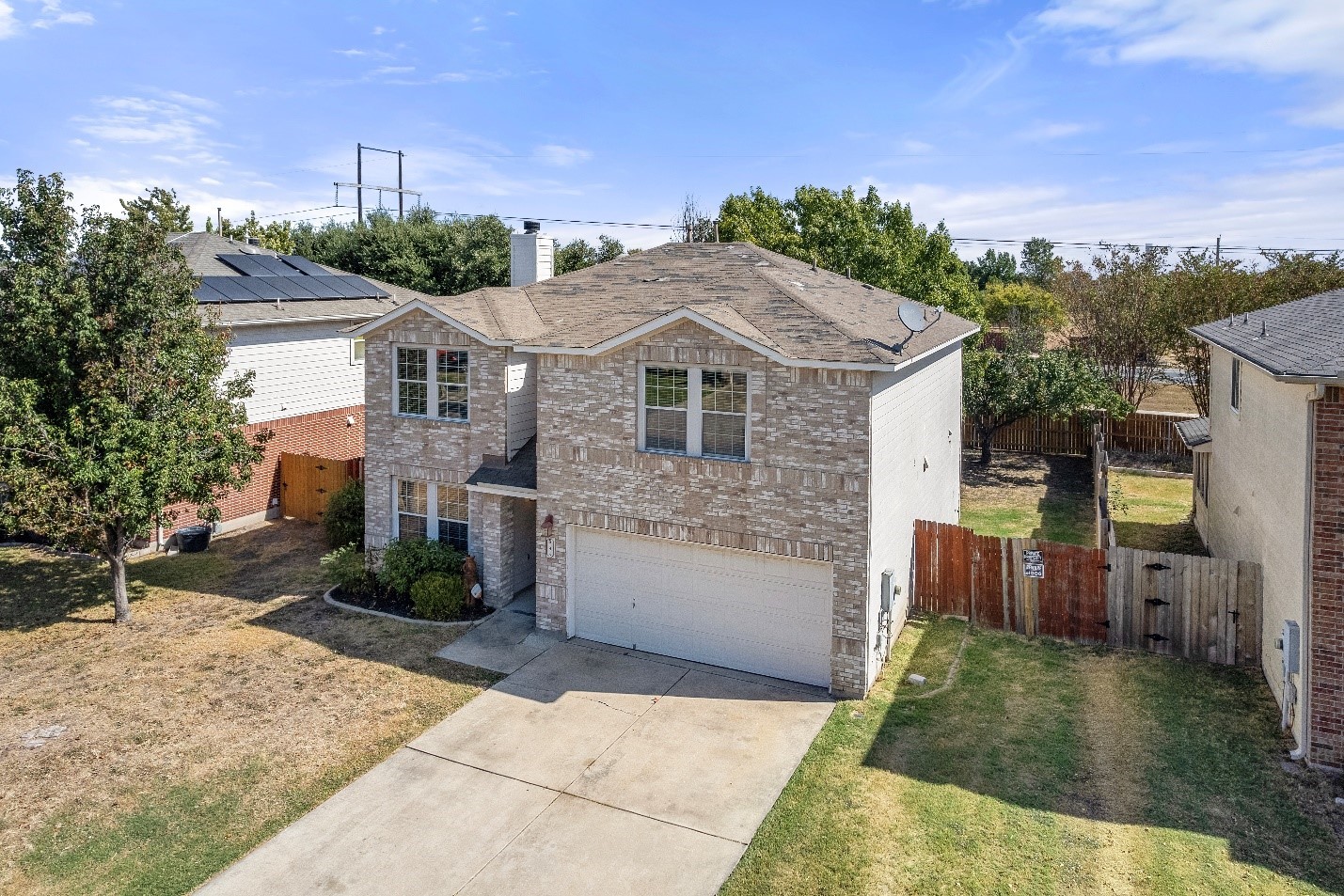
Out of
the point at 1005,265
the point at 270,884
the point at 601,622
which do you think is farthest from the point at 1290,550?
the point at 1005,265

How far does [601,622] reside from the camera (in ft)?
48.7

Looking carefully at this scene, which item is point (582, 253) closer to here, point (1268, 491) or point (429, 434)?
point (429, 434)

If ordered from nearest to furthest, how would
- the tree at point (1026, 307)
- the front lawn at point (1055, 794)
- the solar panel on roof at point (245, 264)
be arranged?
1. the front lawn at point (1055, 794)
2. the solar panel on roof at point (245, 264)
3. the tree at point (1026, 307)

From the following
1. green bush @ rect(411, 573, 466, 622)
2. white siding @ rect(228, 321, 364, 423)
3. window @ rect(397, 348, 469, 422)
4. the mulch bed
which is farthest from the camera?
white siding @ rect(228, 321, 364, 423)

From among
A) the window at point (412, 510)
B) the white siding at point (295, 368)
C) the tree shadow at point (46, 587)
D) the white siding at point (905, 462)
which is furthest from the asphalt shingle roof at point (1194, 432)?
the tree shadow at point (46, 587)

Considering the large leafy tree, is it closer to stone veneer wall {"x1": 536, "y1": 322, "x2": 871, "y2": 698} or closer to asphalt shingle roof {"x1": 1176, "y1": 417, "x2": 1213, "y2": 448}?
asphalt shingle roof {"x1": 1176, "y1": 417, "x2": 1213, "y2": 448}

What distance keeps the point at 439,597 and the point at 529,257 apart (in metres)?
8.85

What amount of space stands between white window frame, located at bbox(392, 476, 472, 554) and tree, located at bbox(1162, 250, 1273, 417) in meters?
26.2

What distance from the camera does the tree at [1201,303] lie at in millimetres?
30391

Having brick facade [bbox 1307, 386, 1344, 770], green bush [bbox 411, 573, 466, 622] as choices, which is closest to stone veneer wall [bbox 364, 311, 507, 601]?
green bush [bbox 411, 573, 466, 622]

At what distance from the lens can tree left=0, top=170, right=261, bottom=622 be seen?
46.1 feet

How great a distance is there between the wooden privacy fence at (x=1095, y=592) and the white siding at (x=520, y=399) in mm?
7454

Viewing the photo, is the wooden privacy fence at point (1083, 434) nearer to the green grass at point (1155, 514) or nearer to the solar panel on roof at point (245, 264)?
the green grass at point (1155, 514)

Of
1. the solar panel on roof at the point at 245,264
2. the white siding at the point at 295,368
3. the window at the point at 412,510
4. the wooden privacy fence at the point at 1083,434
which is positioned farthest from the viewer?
the wooden privacy fence at the point at 1083,434
